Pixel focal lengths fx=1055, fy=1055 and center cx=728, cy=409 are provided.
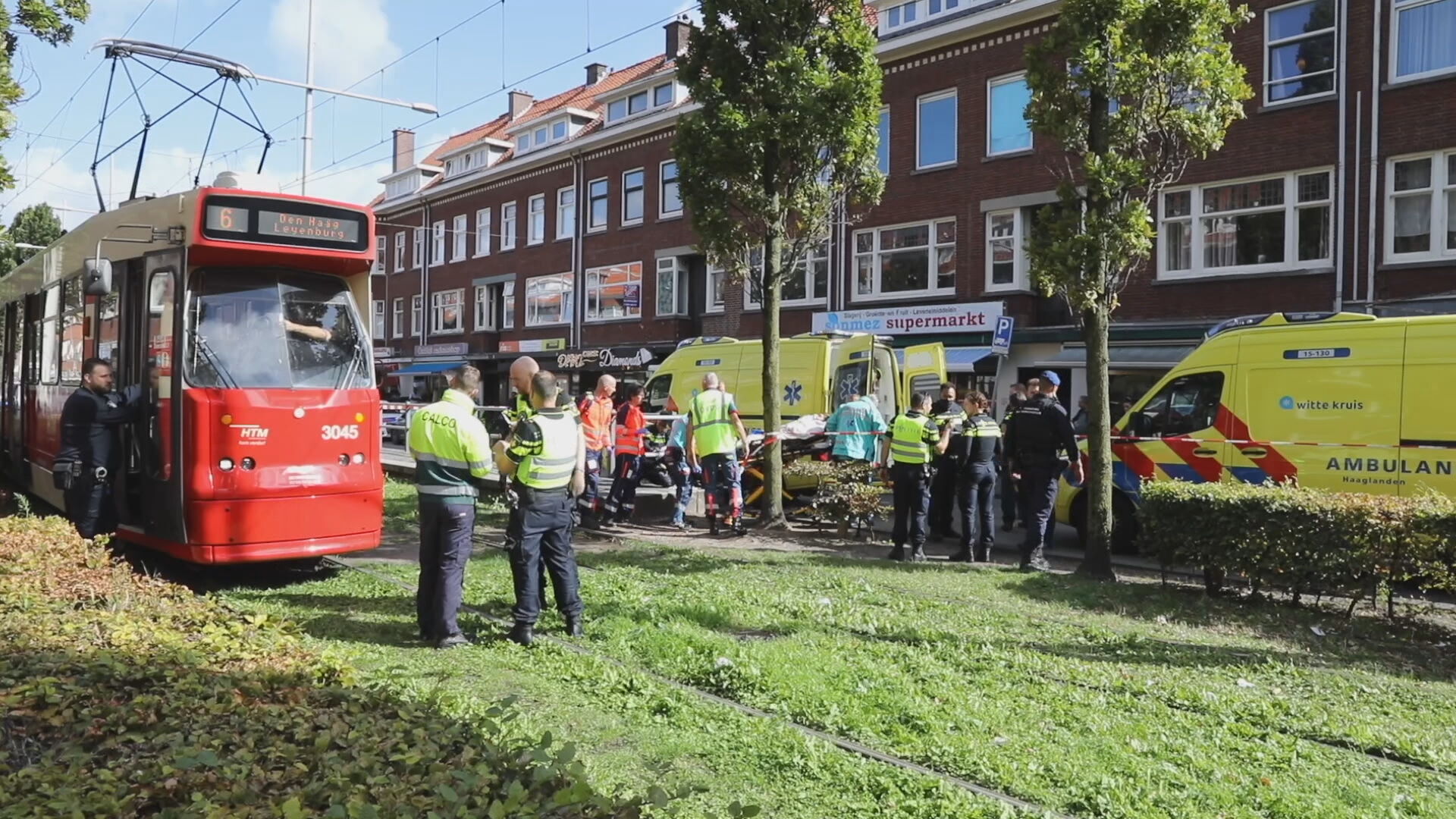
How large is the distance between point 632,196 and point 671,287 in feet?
12.1

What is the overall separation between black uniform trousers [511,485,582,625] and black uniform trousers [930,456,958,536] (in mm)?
6317

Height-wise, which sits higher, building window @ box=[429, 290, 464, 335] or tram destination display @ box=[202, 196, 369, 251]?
building window @ box=[429, 290, 464, 335]

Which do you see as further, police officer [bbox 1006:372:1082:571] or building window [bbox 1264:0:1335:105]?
building window [bbox 1264:0:1335:105]

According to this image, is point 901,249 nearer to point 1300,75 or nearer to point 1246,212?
point 1246,212

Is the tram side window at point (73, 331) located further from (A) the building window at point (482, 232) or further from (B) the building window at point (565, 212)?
(A) the building window at point (482, 232)

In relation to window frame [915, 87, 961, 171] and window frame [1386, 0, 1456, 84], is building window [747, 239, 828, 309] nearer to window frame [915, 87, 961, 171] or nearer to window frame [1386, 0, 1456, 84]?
window frame [915, 87, 961, 171]

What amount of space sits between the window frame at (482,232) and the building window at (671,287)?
10982 millimetres

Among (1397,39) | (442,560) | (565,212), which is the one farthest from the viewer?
(565,212)

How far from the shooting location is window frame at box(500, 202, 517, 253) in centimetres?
3931

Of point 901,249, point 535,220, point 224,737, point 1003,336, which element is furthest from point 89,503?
point 535,220

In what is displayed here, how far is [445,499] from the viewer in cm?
673

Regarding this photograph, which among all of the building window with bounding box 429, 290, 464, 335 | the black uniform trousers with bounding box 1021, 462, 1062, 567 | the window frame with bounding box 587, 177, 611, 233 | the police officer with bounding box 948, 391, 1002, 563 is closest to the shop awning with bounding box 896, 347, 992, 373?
the police officer with bounding box 948, 391, 1002, 563

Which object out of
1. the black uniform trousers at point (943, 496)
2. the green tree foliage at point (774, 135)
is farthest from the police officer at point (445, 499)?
the black uniform trousers at point (943, 496)

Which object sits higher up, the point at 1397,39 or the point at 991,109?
the point at 991,109
